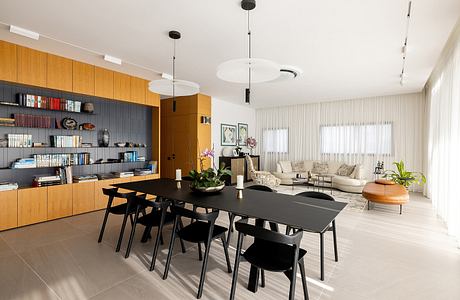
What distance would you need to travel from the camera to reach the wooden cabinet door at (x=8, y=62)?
3303mm

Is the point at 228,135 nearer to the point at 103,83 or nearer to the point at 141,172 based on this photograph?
the point at 141,172

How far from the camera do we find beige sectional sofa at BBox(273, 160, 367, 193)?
636 cm

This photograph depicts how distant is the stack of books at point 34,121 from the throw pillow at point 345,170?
7.42 m

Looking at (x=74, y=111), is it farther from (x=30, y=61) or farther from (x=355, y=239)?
(x=355, y=239)

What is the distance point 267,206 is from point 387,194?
A: 347 cm

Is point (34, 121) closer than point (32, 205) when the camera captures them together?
No

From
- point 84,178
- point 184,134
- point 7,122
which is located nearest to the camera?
point 7,122

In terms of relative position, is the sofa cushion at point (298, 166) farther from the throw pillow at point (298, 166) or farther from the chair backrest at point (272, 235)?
the chair backrest at point (272, 235)

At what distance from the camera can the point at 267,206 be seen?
2.21 metres

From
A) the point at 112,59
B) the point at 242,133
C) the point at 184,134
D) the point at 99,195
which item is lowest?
the point at 99,195

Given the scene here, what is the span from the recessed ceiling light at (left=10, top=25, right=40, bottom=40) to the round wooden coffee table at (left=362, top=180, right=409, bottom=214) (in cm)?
615

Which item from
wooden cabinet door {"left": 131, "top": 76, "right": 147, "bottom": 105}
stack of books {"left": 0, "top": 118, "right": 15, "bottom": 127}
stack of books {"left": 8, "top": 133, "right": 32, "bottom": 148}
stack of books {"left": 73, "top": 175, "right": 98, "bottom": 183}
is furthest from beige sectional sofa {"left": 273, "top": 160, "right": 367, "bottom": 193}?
stack of books {"left": 0, "top": 118, "right": 15, "bottom": 127}

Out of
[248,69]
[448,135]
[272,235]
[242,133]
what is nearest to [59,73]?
[248,69]

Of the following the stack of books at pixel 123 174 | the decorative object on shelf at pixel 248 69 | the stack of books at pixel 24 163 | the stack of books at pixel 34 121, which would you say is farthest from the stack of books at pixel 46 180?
the decorative object on shelf at pixel 248 69
